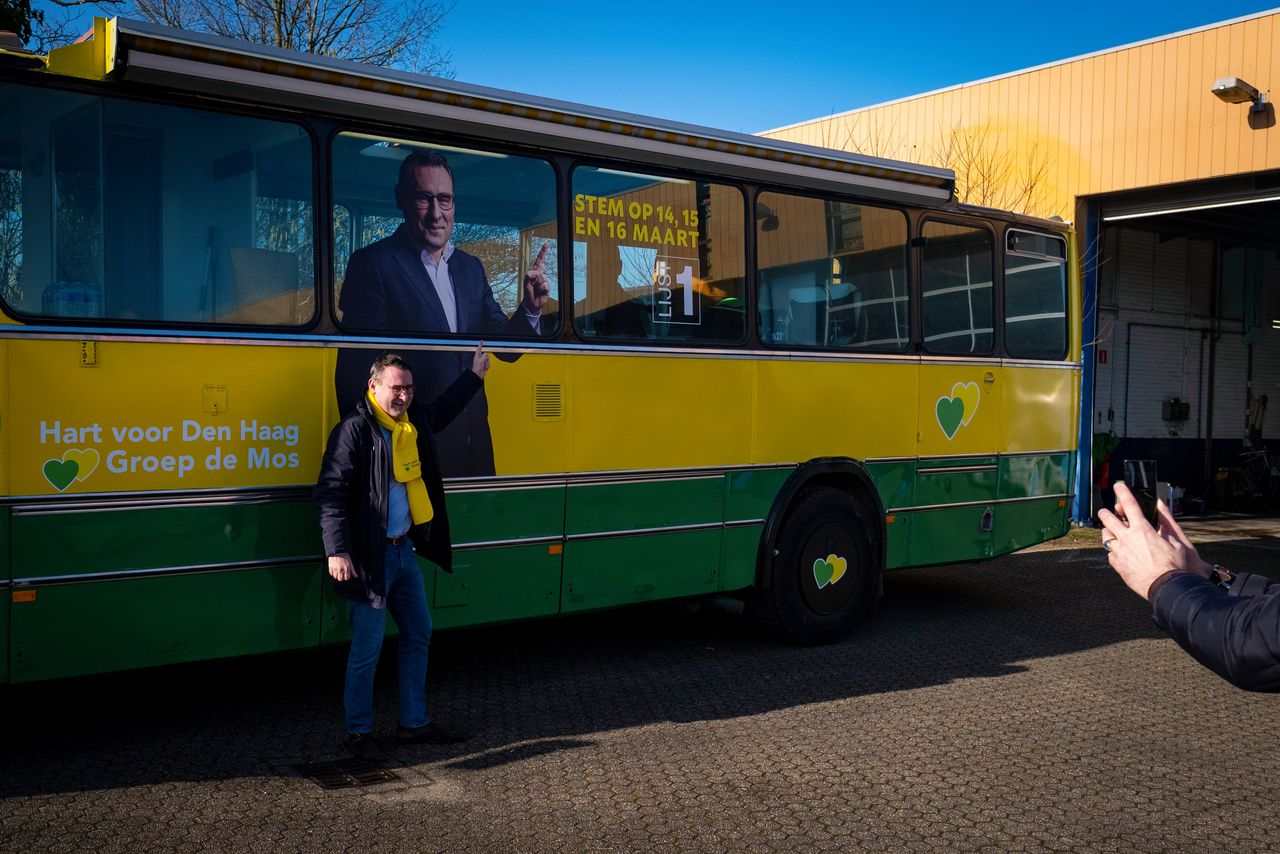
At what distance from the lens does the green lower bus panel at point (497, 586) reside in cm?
631

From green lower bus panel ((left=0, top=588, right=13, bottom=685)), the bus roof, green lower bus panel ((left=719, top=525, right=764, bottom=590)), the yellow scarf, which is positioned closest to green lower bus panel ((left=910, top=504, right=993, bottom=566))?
green lower bus panel ((left=719, top=525, right=764, bottom=590))

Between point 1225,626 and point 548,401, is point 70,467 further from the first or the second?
point 1225,626

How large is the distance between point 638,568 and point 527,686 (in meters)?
0.97

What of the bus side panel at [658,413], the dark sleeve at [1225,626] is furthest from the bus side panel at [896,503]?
the dark sleeve at [1225,626]

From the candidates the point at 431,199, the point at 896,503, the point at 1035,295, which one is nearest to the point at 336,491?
the point at 431,199

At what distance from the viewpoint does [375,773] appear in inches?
207

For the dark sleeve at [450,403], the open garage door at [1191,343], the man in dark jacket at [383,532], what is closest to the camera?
the man in dark jacket at [383,532]

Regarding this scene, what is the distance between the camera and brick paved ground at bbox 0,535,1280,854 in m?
4.64

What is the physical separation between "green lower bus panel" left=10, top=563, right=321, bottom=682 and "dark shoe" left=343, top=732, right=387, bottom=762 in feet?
2.06

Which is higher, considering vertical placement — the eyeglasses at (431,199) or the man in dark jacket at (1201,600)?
the eyeglasses at (431,199)

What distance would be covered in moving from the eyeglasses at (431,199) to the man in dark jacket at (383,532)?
37.1 inches

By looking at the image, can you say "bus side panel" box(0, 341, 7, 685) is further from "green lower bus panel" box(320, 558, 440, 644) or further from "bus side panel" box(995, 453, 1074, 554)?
"bus side panel" box(995, 453, 1074, 554)

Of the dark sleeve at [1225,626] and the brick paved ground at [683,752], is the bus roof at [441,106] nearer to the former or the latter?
the brick paved ground at [683,752]

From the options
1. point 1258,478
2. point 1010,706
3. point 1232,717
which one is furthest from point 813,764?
point 1258,478
